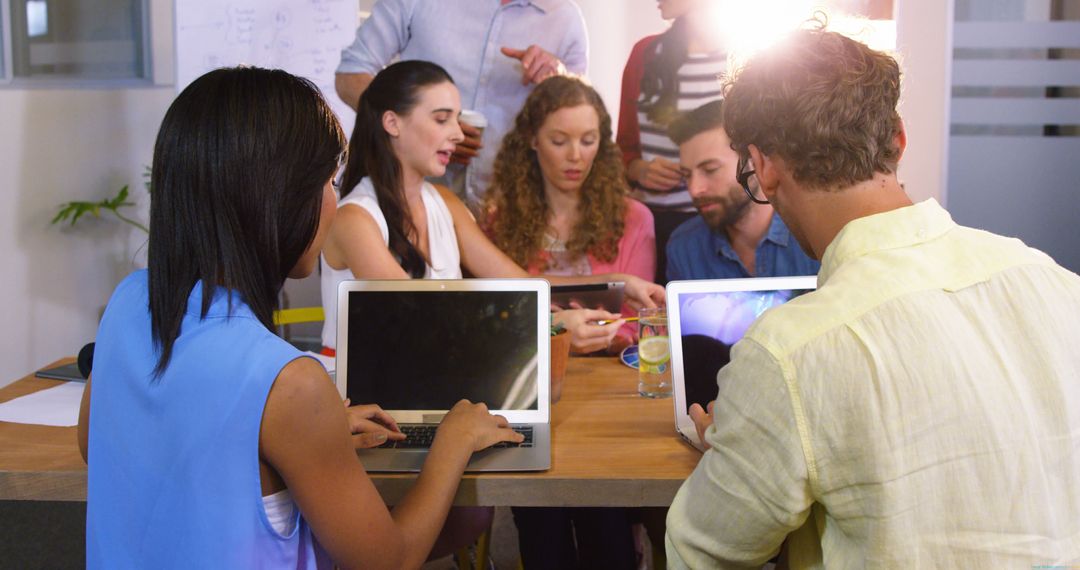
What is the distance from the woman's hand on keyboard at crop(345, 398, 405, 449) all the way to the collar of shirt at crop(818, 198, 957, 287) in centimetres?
82

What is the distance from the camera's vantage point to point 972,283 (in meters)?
0.98

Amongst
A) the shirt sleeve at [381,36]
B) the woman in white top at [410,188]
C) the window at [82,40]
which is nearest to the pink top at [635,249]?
the woman in white top at [410,188]

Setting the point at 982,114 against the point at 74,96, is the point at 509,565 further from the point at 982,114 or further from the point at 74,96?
the point at 74,96

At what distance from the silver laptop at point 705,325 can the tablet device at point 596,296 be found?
65cm

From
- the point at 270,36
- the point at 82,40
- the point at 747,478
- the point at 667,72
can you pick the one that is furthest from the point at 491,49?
the point at 747,478

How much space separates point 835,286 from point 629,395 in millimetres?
982

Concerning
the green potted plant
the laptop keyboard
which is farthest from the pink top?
the green potted plant

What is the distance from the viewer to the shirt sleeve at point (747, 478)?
95 cm

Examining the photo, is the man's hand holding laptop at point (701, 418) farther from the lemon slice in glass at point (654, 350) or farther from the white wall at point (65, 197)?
the white wall at point (65, 197)

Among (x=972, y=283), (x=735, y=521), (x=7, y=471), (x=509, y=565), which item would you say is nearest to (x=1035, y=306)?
(x=972, y=283)

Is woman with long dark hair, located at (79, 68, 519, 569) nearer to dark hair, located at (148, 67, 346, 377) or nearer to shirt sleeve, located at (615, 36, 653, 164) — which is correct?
dark hair, located at (148, 67, 346, 377)

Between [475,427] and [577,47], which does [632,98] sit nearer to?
[577,47]

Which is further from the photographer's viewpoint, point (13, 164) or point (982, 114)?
point (13, 164)

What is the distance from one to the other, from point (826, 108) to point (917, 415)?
364 millimetres
